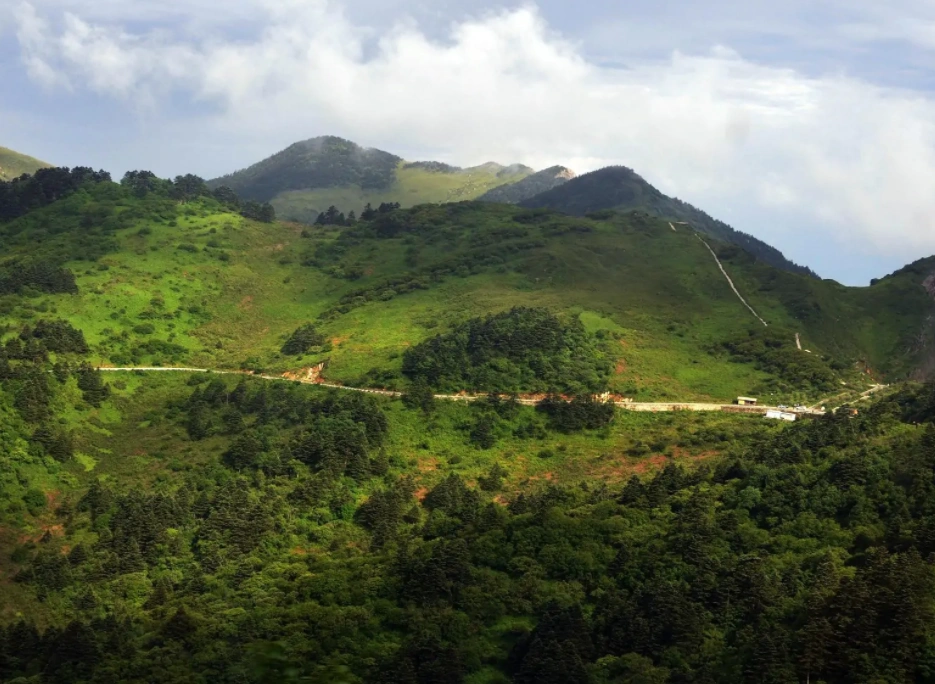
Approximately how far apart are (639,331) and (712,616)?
196 ft

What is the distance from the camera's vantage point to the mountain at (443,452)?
42.6m

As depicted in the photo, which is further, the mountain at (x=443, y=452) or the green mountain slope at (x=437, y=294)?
the green mountain slope at (x=437, y=294)

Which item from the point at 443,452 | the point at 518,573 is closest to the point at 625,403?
the point at 443,452

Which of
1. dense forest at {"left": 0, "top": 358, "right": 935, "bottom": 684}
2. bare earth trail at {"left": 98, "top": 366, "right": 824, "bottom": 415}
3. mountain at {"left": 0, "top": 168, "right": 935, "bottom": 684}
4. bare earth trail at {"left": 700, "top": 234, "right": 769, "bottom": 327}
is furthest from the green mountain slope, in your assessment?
dense forest at {"left": 0, "top": 358, "right": 935, "bottom": 684}

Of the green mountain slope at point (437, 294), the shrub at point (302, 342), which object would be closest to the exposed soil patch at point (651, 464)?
the green mountain slope at point (437, 294)

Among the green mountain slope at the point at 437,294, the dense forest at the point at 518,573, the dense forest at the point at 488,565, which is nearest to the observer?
the dense forest at the point at 518,573

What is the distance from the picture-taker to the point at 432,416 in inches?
3231

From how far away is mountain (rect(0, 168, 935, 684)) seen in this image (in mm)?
42594

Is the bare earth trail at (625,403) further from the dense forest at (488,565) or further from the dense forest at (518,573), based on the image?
the dense forest at (518,573)

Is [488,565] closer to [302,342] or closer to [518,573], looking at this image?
[518,573]

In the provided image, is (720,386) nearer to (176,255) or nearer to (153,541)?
(153,541)

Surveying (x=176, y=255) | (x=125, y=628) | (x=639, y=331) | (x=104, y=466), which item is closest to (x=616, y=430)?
(x=639, y=331)

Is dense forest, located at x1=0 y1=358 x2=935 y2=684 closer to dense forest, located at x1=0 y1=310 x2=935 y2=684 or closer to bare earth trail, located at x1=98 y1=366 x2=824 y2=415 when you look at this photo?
dense forest, located at x1=0 y1=310 x2=935 y2=684

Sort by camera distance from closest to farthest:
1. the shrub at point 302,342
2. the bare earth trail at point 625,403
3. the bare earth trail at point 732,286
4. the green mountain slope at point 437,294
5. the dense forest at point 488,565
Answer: the dense forest at point 488,565, the bare earth trail at point 625,403, the green mountain slope at point 437,294, the shrub at point 302,342, the bare earth trail at point 732,286
